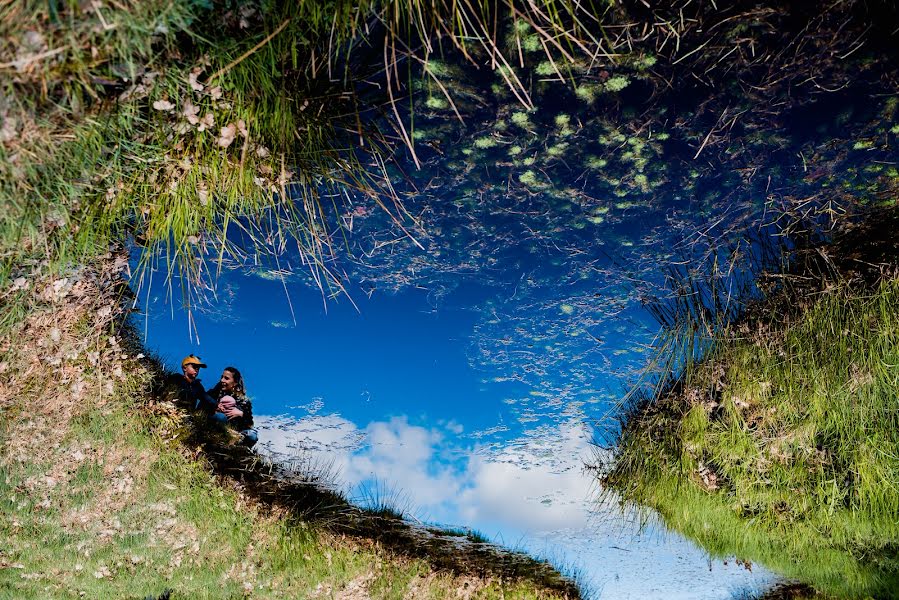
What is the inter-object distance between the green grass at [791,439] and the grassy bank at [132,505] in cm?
303

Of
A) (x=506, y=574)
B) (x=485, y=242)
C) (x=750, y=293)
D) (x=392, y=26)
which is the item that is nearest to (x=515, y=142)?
(x=485, y=242)

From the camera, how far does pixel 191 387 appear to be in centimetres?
506

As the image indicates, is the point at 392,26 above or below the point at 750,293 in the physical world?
below

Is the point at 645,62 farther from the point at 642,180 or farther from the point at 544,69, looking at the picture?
the point at 642,180

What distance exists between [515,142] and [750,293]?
2.31 m

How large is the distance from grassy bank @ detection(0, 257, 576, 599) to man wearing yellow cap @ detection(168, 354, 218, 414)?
265mm

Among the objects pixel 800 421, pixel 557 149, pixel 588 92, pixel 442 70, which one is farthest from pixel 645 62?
pixel 800 421

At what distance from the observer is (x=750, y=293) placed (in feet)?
13.3

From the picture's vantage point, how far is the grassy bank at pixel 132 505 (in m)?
3.82

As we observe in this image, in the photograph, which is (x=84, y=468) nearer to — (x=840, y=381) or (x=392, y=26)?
(x=392, y=26)

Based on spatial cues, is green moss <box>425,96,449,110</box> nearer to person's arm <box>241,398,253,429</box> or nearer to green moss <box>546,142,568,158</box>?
green moss <box>546,142,568,158</box>

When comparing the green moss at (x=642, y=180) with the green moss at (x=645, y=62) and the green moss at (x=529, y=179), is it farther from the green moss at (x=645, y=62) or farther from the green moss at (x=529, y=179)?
the green moss at (x=645, y=62)

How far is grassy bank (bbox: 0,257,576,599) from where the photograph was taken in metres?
3.82

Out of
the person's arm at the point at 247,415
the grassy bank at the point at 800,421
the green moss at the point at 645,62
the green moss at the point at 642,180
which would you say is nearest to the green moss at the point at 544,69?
the green moss at the point at 645,62
